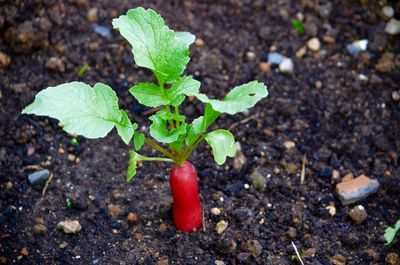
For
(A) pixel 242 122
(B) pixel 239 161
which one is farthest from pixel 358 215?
(A) pixel 242 122

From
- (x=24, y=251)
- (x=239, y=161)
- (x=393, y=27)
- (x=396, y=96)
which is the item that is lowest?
(x=24, y=251)

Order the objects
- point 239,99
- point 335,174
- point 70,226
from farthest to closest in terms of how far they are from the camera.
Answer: point 335,174, point 70,226, point 239,99

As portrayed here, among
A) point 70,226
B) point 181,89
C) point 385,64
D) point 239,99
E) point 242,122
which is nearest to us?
point 239,99

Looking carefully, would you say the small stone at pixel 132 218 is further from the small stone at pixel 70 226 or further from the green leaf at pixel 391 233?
the green leaf at pixel 391 233

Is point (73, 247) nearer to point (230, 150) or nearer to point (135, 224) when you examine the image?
point (135, 224)

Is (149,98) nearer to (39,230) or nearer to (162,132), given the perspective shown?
(162,132)

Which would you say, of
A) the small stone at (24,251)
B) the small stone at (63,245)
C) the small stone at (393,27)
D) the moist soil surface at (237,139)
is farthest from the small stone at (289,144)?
the small stone at (24,251)

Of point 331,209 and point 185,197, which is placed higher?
point 185,197

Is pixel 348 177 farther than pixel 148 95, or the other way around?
pixel 348 177
